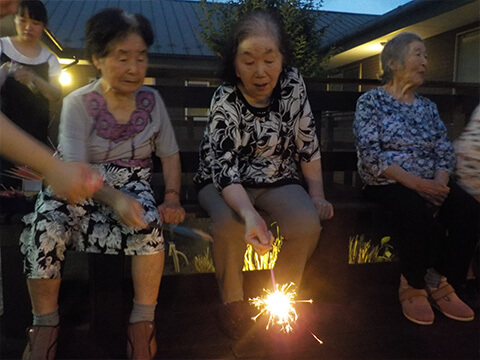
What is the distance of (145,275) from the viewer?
1.75m

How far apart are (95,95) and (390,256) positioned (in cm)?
246

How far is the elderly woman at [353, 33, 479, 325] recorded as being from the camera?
2164mm

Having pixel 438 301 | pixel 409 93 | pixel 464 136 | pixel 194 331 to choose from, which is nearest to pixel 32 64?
pixel 194 331

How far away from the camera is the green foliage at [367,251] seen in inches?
120

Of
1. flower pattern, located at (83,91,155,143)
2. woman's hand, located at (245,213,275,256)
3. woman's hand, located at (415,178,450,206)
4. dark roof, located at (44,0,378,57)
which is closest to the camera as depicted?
woman's hand, located at (245,213,275,256)

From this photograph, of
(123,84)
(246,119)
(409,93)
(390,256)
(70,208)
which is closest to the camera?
(70,208)

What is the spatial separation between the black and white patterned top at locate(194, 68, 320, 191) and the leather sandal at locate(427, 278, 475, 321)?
3.28 feet

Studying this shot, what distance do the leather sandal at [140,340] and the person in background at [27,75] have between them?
1.32 metres

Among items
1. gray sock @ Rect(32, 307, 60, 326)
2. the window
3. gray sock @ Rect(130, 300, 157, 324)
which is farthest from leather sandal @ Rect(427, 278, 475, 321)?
the window

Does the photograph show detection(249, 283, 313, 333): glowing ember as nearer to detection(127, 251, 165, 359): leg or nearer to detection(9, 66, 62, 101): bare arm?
detection(127, 251, 165, 359): leg

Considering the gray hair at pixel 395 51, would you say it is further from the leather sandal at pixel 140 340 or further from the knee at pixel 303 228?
the leather sandal at pixel 140 340

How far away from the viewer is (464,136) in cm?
212

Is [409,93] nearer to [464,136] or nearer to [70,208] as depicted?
[464,136]

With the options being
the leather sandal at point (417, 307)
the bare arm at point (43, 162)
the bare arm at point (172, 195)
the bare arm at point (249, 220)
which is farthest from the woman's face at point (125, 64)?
the leather sandal at point (417, 307)
